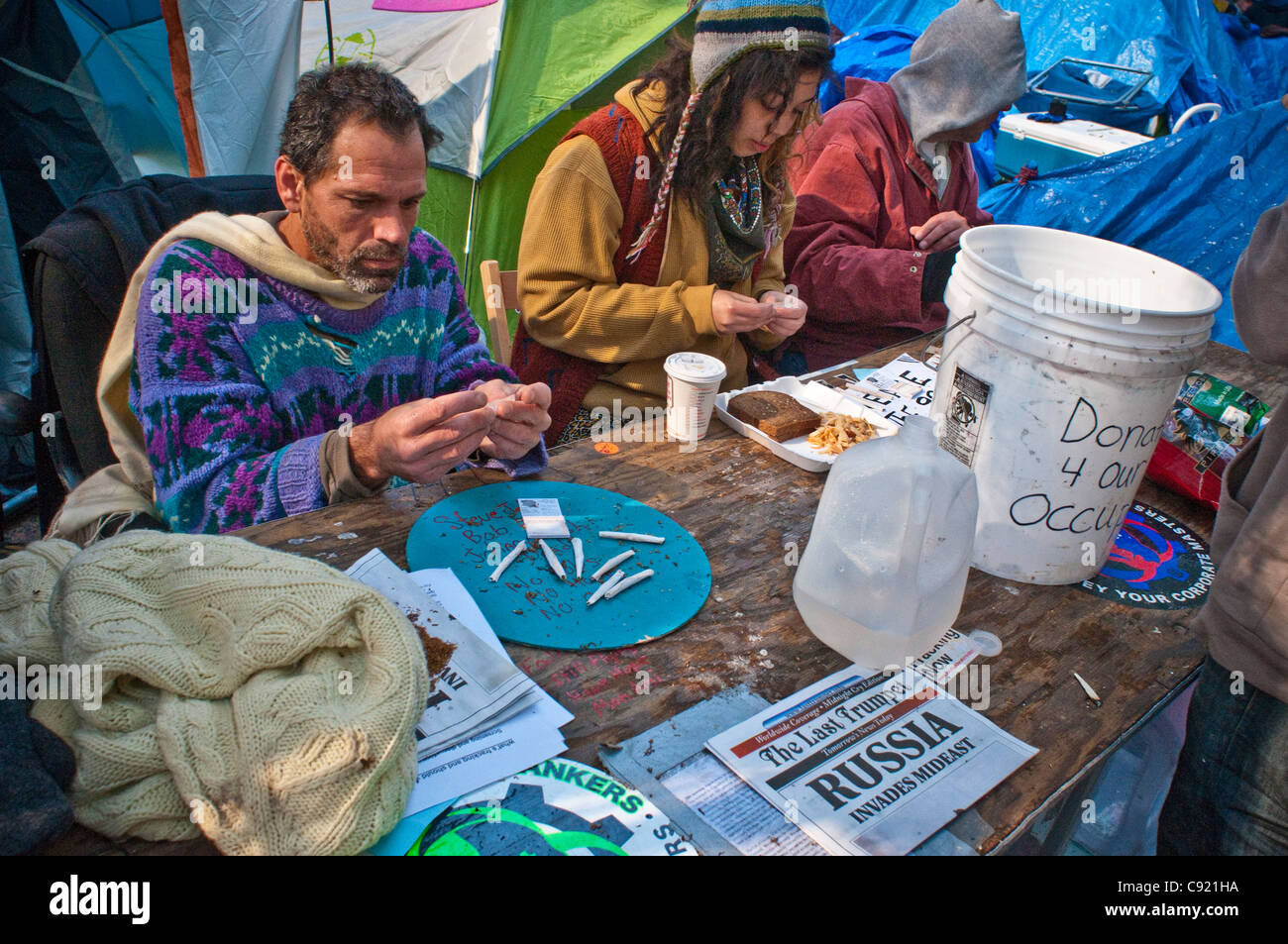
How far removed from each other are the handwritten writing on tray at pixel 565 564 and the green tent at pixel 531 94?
2.56m

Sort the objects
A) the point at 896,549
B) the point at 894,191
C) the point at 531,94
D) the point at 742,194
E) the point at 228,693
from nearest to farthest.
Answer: the point at 228,693, the point at 896,549, the point at 742,194, the point at 894,191, the point at 531,94

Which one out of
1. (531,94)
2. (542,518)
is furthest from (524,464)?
(531,94)

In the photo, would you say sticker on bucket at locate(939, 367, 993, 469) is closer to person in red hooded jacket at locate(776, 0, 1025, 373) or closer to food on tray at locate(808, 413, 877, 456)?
food on tray at locate(808, 413, 877, 456)

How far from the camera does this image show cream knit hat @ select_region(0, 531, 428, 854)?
872 mm

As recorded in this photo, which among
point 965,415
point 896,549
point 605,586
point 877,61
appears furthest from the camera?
point 877,61

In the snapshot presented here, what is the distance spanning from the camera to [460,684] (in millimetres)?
1130

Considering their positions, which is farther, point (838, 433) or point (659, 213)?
point (659, 213)

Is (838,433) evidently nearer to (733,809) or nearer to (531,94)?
(733,809)

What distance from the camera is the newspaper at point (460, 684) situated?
3.50 feet

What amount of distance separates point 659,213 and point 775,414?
707 millimetres

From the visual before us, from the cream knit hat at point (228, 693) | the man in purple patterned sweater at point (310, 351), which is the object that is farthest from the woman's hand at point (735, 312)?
the cream knit hat at point (228, 693)

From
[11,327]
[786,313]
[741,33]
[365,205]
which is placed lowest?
[11,327]

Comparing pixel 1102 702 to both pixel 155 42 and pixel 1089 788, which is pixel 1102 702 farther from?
pixel 155 42

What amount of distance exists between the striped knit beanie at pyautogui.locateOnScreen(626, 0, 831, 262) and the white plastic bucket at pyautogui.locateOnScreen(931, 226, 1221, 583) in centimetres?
85
